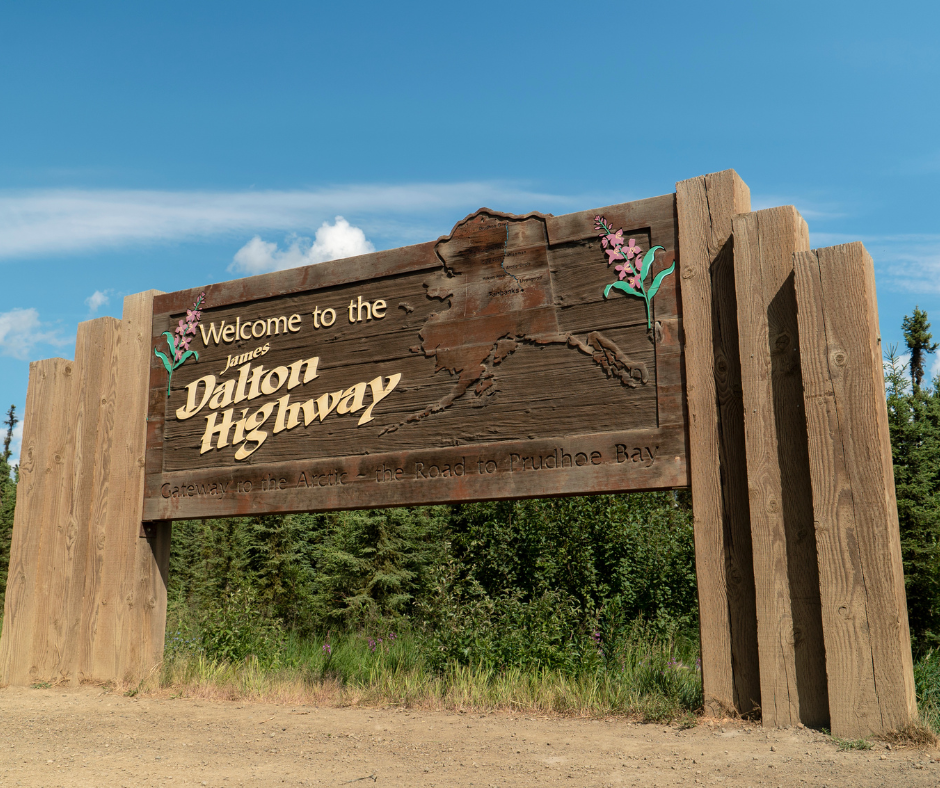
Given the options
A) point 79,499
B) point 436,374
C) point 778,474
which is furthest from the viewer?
point 79,499

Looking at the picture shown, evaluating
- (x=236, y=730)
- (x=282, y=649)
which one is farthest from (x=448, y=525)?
(x=236, y=730)

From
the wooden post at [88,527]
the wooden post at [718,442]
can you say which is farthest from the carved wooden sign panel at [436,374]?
the wooden post at [88,527]

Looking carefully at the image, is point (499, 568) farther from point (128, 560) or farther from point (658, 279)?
point (658, 279)

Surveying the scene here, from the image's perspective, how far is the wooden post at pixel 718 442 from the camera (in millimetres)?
4973

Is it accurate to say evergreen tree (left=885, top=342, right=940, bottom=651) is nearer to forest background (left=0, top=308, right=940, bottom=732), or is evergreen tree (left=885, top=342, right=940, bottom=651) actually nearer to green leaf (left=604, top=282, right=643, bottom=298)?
forest background (left=0, top=308, right=940, bottom=732)

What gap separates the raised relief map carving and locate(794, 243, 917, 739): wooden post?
152 centimetres

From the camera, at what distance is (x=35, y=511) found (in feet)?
26.1

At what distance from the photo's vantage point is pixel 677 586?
9.82 m

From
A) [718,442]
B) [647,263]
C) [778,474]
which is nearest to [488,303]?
[647,263]

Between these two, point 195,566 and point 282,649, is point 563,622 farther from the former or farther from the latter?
point 195,566

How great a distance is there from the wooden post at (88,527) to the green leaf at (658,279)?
15.8 feet

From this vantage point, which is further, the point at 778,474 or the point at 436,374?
the point at 436,374

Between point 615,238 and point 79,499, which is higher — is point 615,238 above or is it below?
above

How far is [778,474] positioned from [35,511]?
22.4 feet
